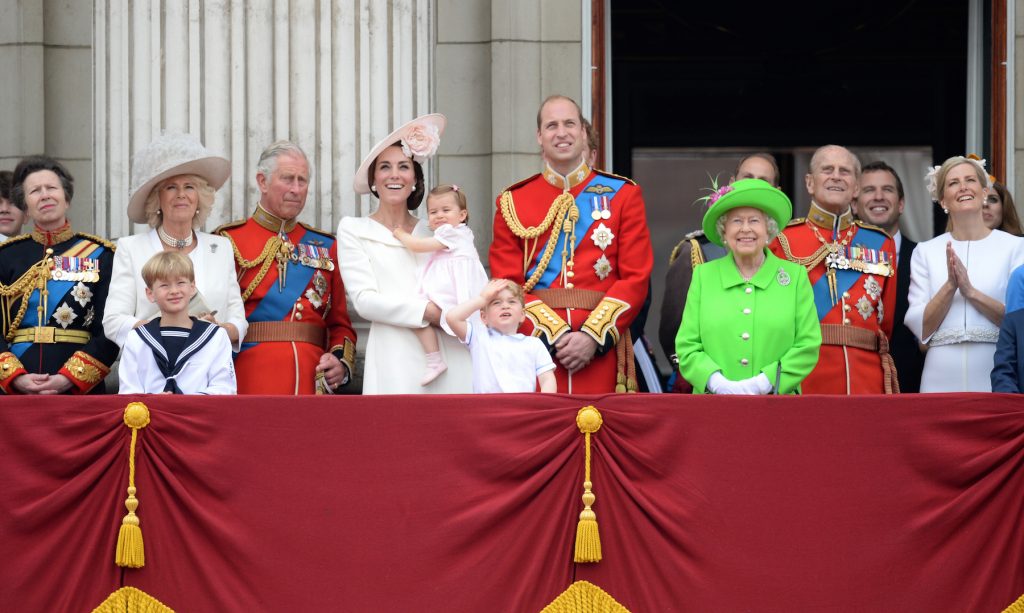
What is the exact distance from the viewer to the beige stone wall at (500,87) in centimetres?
896

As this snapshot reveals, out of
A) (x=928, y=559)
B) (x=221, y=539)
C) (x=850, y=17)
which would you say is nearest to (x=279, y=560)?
(x=221, y=539)

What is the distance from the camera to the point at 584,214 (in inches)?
297

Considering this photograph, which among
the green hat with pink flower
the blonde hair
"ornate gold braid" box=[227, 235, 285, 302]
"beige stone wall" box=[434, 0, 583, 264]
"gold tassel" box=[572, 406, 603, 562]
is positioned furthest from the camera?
"beige stone wall" box=[434, 0, 583, 264]

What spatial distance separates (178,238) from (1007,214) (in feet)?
12.0

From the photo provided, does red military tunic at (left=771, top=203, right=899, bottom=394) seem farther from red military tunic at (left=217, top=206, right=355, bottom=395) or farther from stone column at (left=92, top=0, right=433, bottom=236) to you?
stone column at (left=92, top=0, right=433, bottom=236)

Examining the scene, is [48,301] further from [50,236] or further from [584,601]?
[584,601]

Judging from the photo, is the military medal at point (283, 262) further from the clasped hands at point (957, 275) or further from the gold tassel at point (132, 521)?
the clasped hands at point (957, 275)

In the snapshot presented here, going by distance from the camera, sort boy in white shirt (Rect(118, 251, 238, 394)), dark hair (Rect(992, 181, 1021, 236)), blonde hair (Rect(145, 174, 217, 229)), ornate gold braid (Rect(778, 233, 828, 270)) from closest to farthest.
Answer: boy in white shirt (Rect(118, 251, 238, 394)) < blonde hair (Rect(145, 174, 217, 229)) < ornate gold braid (Rect(778, 233, 828, 270)) < dark hair (Rect(992, 181, 1021, 236))

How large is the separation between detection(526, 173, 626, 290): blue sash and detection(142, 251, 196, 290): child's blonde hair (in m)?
1.45

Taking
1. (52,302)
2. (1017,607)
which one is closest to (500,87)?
(52,302)

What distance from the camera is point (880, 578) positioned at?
6371 millimetres

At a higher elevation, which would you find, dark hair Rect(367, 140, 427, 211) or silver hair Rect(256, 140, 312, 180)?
silver hair Rect(256, 140, 312, 180)

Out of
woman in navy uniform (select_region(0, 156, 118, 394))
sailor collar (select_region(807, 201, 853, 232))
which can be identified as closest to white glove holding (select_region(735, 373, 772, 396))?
sailor collar (select_region(807, 201, 853, 232))

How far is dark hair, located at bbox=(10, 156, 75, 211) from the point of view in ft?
25.2
